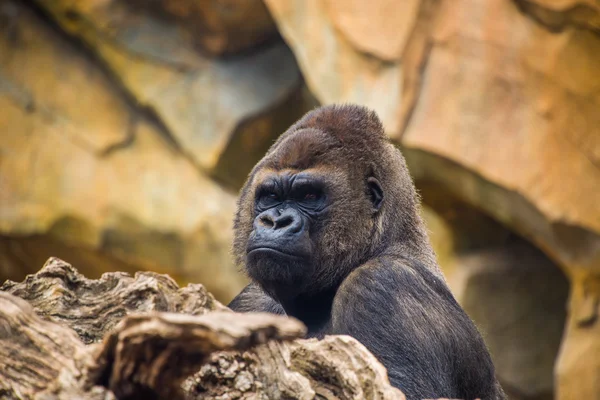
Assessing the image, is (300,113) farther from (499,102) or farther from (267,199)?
(267,199)

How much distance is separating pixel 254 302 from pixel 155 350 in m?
2.21

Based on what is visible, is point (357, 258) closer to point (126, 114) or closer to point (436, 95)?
point (436, 95)

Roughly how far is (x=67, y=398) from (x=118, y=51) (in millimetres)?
6346

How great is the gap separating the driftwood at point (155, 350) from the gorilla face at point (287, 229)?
0.76 meters

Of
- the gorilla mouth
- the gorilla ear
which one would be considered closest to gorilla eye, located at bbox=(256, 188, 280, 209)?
the gorilla mouth

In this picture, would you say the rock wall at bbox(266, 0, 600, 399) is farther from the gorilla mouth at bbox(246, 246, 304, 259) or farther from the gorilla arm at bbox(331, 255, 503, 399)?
the gorilla mouth at bbox(246, 246, 304, 259)

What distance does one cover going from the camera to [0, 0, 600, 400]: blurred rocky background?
19.9 ft

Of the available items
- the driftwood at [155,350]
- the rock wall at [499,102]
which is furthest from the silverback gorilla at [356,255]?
the rock wall at [499,102]

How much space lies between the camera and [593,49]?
580 centimetres

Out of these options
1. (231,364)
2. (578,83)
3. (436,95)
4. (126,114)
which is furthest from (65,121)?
(231,364)

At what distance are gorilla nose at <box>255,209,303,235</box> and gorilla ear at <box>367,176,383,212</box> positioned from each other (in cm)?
38

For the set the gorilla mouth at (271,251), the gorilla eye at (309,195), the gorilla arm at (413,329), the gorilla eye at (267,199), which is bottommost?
the gorilla arm at (413,329)

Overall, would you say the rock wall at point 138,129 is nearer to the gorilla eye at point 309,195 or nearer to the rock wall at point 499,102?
the rock wall at point 499,102

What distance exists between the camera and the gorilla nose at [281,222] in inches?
142
